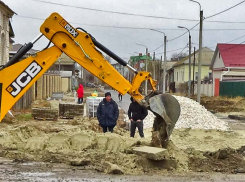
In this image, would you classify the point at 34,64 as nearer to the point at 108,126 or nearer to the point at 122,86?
the point at 122,86

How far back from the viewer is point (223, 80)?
4684cm

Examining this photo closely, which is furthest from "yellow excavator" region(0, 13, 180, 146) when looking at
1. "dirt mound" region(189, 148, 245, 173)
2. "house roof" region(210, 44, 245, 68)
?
"house roof" region(210, 44, 245, 68)

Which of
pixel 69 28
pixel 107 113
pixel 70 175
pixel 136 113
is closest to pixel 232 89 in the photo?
pixel 136 113

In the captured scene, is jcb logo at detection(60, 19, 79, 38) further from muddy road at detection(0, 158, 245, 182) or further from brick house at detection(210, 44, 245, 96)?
brick house at detection(210, 44, 245, 96)

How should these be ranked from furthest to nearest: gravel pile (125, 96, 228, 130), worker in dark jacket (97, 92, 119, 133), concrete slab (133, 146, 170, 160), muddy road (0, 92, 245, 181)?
1. gravel pile (125, 96, 228, 130)
2. worker in dark jacket (97, 92, 119, 133)
3. concrete slab (133, 146, 170, 160)
4. muddy road (0, 92, 245, 181)

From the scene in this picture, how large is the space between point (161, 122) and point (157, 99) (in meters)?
0.71

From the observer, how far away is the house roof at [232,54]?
46375 millimetres

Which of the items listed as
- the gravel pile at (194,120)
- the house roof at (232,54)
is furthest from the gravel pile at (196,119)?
the house roof at (232,54)

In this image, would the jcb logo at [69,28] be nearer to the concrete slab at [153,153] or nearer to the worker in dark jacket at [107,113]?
the concrete slab at [153,153]

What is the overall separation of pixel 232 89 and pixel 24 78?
1440 inches

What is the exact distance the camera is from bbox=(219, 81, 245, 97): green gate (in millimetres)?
41562

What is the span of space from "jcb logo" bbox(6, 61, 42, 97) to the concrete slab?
2.80 metres

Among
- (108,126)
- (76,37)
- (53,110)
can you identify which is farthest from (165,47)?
(76,37)

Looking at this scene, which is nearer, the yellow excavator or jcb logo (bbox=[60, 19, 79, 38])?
the yellow excavator
